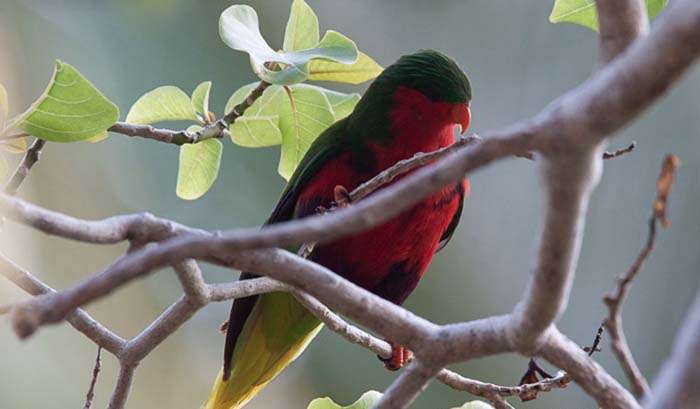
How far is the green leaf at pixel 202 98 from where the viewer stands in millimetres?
1651

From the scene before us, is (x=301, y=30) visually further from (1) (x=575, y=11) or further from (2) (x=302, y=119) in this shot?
(1) (x=575, y=11)

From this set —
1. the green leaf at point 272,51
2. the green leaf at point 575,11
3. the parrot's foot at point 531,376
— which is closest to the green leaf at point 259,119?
the green leaf at point 272,51

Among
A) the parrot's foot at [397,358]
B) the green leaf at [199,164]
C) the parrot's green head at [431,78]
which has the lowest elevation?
the parrot's foot at [397,358]

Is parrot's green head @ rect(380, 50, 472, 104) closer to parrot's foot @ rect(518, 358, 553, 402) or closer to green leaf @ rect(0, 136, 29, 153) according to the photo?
parrot's foot @ rect(518, 358, 553, 402)

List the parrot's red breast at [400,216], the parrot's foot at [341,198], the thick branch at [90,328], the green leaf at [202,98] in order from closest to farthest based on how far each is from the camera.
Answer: the thick branch at [90,328], the parrot's foot at [341,198], the green leaf at [202,98], the parrot's red breast at [400,216]

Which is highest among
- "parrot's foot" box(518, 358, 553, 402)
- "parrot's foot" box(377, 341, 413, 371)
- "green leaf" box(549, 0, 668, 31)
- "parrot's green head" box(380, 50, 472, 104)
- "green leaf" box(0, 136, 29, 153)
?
"parrot's green head" box(380, 50, 472, 104)

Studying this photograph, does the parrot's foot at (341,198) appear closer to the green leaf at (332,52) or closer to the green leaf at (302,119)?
the green leaf at (302,119)

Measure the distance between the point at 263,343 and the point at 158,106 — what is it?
1.82 ft

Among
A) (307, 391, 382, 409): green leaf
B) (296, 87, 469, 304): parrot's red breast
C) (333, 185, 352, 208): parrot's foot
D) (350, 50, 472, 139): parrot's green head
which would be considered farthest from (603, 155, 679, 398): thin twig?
(350, 50, 472, 139): parrot's green head

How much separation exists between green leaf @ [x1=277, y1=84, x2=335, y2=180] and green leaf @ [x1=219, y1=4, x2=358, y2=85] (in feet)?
0.45

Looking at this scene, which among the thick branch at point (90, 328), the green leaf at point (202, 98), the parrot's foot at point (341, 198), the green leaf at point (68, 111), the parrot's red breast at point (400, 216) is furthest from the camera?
the parrot's red breast at point (400, 216)

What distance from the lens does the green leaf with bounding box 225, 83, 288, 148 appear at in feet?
5.50

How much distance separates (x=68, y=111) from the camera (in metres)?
1.16

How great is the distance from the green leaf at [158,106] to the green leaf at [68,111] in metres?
0.40
